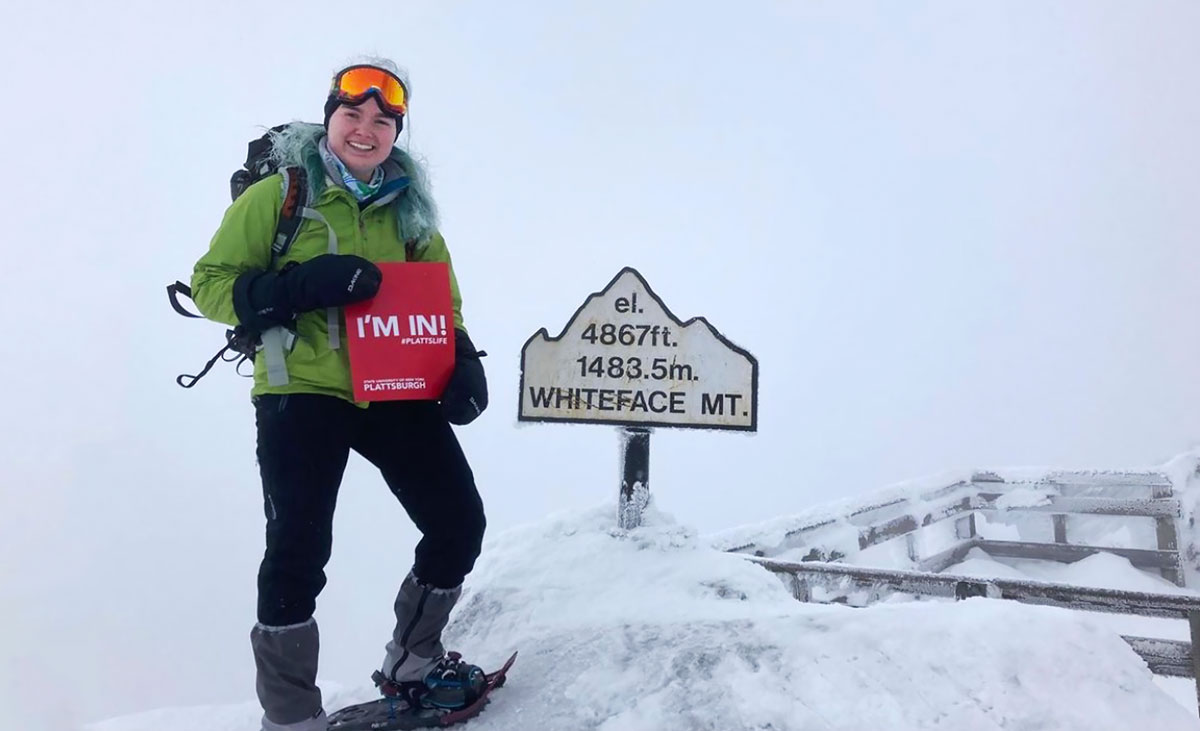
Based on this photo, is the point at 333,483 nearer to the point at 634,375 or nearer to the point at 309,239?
the point at 309,239

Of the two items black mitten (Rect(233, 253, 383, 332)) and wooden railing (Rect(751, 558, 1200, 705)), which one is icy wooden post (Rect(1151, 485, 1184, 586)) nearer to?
wooden railing (Rect(751, 558, 1200, 705))

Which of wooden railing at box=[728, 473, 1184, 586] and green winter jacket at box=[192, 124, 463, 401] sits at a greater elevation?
green winter jacket at box=[192, 124, 463, 401]

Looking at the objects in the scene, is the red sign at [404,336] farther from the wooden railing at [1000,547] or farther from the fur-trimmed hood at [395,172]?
the wooden railing at [1000,547]

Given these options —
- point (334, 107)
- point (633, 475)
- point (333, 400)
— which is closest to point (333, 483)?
point (333, 400)

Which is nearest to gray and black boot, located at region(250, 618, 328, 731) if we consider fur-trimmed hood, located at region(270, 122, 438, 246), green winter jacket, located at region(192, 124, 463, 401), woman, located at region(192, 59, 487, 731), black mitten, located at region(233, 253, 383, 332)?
woman, located at region(192, 59, 487, 731)

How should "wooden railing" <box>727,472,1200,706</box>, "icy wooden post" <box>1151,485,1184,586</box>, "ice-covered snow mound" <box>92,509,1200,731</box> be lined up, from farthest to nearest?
A: "icy wooden post" <box>1151,485,1184,586</box>, "wooden railing" <box>727,472,1200,706</box>, "ice-covered snow mound" <box>92,509,1200,731</box>

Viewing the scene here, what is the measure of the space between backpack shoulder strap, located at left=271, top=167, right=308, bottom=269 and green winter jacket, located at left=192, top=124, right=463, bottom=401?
0.02 meters

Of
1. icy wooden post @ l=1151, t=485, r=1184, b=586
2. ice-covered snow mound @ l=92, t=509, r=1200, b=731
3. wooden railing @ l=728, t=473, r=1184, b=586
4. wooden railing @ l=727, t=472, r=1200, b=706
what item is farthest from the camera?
icy wooden post @ l=1151, t=485, r=1184, b=586

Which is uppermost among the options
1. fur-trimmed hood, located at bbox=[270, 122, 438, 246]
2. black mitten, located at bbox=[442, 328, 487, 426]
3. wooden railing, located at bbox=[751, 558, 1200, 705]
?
fur-trimmed hood, located at bbox=[270, 122, 438, 246]

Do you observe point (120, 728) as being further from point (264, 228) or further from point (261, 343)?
point (264, 228)

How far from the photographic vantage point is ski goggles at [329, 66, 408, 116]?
3.00 meters

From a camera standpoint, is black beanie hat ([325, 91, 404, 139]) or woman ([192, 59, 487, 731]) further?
black beanie hat ([325, 91, 404, 139])

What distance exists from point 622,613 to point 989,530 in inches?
255

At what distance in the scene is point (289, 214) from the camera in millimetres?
2797
